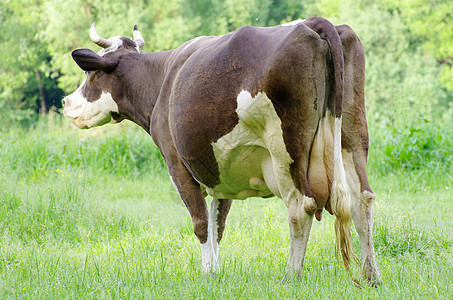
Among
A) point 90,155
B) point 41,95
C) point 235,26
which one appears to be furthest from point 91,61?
point 41,95

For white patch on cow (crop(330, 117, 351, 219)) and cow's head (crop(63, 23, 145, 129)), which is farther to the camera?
cow's head (crop(63, 23, 145, 129))

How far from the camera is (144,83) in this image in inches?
193

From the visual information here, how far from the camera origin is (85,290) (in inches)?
150

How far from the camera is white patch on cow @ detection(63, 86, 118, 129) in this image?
5105 millimetres

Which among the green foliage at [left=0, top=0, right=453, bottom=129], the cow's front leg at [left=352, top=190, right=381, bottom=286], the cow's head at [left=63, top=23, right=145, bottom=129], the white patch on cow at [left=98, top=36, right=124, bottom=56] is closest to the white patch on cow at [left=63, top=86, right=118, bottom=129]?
the cow's head at [left=63, top=23, right=145, bottom=129]

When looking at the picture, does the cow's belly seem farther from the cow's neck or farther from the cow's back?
the cow's neck

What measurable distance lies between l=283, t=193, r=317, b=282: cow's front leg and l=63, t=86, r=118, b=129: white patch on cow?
2217 millimetres

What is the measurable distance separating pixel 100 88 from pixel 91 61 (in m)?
0.31

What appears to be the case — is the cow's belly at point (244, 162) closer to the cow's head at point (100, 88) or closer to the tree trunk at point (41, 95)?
the cow's head at point (100, 88)

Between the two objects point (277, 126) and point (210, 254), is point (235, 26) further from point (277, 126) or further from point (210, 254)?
point (277, 126)

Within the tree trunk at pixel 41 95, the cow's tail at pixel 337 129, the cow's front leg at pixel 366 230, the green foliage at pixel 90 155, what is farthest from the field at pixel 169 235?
the tree trunk at pixel 41 95

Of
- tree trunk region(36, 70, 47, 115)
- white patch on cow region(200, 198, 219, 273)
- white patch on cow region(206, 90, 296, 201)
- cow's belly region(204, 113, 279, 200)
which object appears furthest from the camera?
tree trunk region(36, 70, 47, 115)

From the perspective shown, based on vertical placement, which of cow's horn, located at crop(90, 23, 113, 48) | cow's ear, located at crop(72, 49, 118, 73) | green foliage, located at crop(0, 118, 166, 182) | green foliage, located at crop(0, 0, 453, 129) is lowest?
green foliage, located at crop(0, 0, 453, 129)

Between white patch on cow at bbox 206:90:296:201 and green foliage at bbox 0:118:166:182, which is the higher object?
white patch on cow at bbox 206:90:296:201
